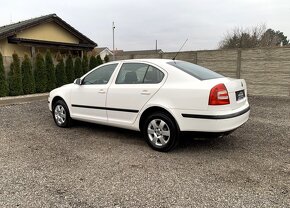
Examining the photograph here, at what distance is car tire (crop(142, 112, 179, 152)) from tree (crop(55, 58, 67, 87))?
31.4 ft

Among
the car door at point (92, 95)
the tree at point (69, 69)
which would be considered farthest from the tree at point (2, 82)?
the car door at point (92, 95)

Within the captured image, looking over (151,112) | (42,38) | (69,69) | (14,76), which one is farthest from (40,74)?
(151,112)

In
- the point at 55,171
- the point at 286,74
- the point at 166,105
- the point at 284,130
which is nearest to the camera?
the point at 55,171

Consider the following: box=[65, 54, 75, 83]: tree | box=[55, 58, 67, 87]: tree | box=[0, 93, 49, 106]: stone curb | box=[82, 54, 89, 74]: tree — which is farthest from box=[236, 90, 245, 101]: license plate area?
box=[82, 54, 89, 74]: tree

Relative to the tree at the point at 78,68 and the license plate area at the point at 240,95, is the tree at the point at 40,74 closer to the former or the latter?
the tree at the point at 78,68

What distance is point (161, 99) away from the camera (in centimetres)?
452

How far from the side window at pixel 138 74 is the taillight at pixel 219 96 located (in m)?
1.00

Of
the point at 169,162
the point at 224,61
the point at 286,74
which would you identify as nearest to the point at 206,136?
the point at 169,162

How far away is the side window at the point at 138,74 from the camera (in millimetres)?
4766

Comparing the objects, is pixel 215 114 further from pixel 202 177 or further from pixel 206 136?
pixel 202 177

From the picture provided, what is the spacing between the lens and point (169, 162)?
13.7 feet

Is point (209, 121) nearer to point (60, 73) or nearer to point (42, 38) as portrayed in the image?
point (60, 73)

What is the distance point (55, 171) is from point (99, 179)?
2.44 ft

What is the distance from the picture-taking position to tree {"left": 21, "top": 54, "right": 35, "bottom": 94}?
11625mm
